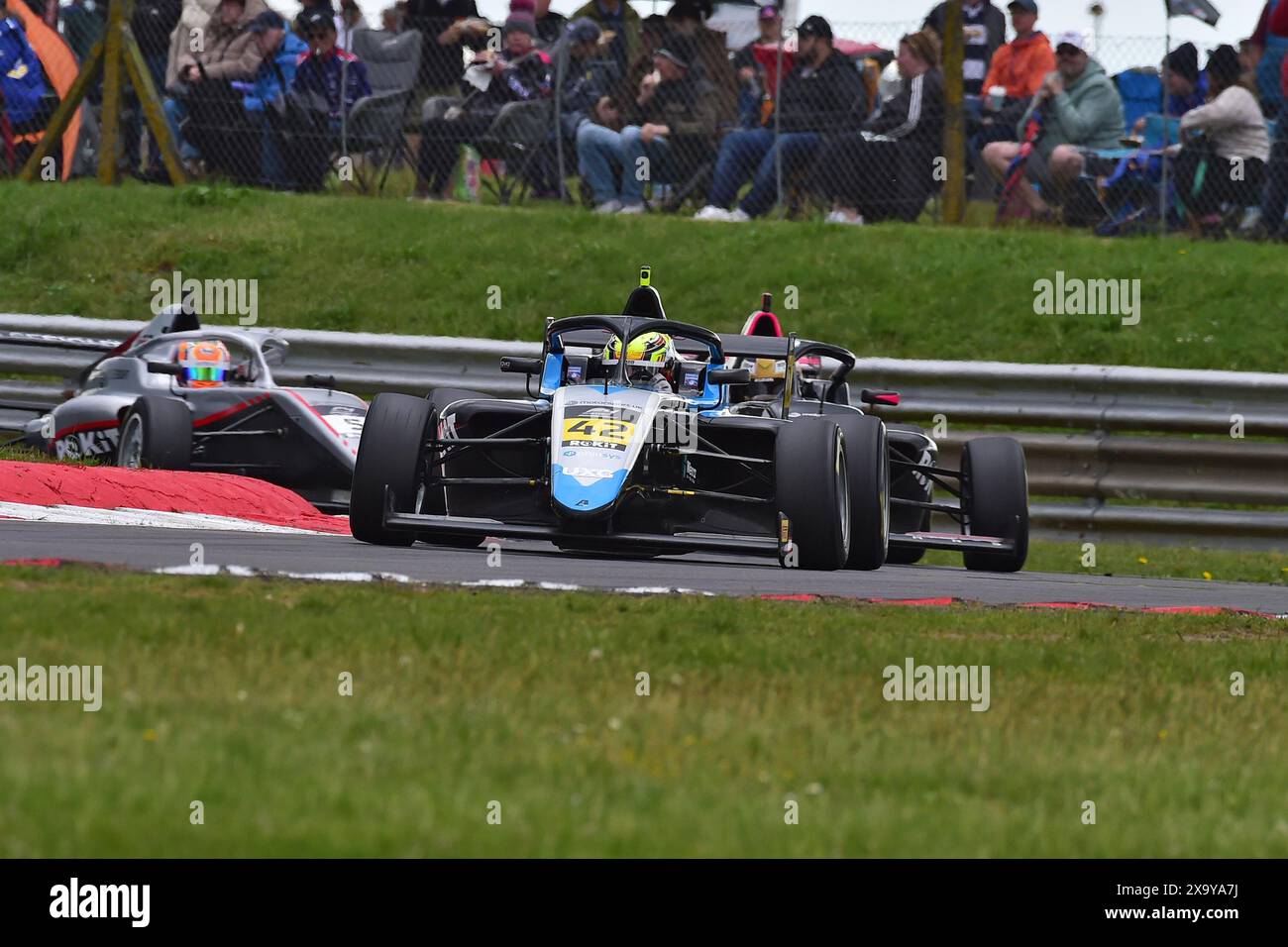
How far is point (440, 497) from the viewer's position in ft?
35.0

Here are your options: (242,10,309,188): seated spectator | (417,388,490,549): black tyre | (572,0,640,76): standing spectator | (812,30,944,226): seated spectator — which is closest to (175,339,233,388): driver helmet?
(417,388,490,549): black tyre

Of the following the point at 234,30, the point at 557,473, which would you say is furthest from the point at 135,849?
the point at 234,30

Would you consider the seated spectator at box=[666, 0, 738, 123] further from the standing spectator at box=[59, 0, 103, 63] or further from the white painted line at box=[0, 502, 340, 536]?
the white painted line at box=[0, 502, 340, 536]

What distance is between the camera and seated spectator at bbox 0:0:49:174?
17422mm

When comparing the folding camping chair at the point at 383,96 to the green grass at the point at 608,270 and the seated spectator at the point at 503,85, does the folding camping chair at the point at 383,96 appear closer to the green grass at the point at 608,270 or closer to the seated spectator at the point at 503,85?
the seated spectator at the point at 503,85

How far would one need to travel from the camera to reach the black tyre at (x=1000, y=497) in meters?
11.5

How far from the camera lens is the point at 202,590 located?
7.35 metres

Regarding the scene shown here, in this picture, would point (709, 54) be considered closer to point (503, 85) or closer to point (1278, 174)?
point (503, 85)

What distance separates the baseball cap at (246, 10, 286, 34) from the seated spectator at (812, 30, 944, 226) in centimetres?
455

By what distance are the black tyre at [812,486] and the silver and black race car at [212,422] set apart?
404cm

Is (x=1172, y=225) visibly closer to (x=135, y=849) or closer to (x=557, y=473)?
(x=557, y=473)

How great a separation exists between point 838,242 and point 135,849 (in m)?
12.9

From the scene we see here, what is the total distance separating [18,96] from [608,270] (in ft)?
18.0
